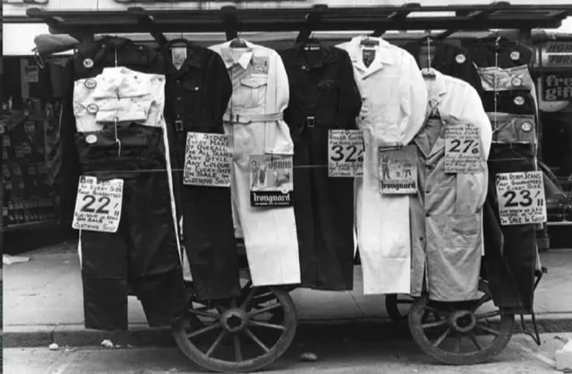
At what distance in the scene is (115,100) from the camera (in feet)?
16.8

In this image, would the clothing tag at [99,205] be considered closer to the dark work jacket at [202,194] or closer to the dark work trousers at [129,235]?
the dark work trousers at [129,235]

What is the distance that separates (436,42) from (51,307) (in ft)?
14.4

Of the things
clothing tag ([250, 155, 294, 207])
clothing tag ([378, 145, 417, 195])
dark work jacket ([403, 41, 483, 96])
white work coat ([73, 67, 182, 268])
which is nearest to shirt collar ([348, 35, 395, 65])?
dark work jacket ([403, 41, 483, 96])

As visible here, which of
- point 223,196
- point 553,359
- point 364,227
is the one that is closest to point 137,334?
point 223,196

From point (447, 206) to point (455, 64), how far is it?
1.05m

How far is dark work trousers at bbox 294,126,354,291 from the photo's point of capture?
5.41 metres

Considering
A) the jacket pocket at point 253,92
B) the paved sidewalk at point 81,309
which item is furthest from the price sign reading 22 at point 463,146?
the paved sidewalk at point 81,309

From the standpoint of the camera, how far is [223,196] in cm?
533

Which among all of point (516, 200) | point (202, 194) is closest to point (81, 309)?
point (202, 194)

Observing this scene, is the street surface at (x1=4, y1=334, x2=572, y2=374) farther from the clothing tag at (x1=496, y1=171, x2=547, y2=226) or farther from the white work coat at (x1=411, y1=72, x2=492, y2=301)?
the clothing tag at (x1=496, y1=171, x2=547, y2=226)

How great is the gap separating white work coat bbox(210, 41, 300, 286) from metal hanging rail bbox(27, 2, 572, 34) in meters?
0.38

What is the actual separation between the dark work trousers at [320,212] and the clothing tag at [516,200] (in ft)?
3.64

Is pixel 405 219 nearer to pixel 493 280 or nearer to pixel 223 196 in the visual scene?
pixel 493 280

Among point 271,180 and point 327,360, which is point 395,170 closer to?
point 271,180
